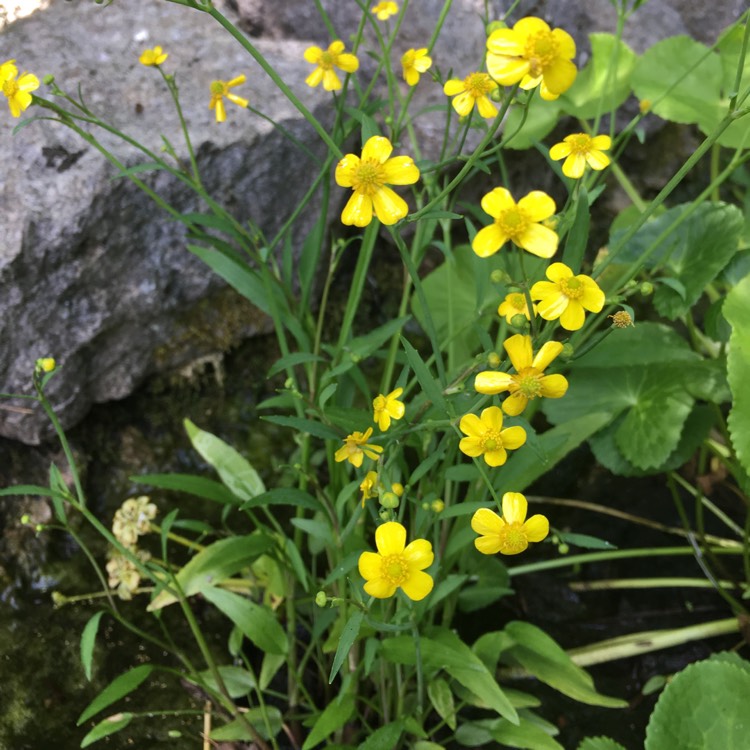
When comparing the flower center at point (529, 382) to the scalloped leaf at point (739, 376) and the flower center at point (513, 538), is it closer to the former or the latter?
the flower center at point (513, 538)

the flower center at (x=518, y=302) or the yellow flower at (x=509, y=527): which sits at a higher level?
the flower center at (x=518, y=302)

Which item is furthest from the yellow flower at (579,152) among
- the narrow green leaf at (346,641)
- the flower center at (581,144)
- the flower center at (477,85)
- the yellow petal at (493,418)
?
the narrow green leaf at (346,641)

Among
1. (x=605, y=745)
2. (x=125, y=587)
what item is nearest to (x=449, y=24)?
(x=125, y=587)

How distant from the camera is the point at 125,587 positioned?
113cm

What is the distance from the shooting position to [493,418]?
2.40ft

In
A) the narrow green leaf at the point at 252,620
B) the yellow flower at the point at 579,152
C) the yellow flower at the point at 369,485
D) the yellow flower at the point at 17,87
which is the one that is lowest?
the narrow green leaf at the point at 252,620

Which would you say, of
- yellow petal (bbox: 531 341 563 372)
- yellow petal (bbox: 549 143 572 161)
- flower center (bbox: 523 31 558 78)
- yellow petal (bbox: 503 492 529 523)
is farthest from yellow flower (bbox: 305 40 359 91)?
yellow petal (bbox: 503 492 529 523)

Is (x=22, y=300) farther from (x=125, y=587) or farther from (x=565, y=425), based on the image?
(x=565, y=425)

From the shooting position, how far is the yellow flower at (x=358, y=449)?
0.85 metres

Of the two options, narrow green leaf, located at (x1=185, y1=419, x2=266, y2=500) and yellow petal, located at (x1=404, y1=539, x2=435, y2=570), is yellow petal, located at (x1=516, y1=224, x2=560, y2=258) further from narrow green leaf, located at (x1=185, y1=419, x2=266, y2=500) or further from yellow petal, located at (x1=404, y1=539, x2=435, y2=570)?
narrow green leaf, located at (x1=185, y1=419, x2=266, y2=500)

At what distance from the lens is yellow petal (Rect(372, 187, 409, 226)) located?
71cm

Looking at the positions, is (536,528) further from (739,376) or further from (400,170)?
(739,376)

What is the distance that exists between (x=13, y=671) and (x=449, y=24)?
1.76 metres

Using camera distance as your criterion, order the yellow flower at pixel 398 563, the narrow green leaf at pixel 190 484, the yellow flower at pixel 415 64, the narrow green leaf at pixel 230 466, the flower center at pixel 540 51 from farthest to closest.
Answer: the narrow green leaf at pixel 230 466, the narrow green leaf at pixel 190 484, the yellow flower at pixel 415 64, the yellow flower at pixel 398 563, the flower center at pixel 540 51
